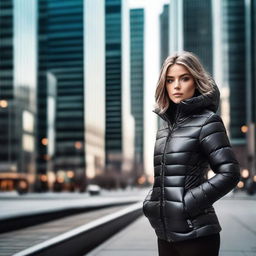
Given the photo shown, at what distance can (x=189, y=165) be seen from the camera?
8.51ft

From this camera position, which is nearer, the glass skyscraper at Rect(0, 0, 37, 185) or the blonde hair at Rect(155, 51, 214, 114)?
the blonde hair at Rect(155, 51, 214, 114)

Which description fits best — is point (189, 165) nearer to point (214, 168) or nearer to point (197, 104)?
point (214, 168)

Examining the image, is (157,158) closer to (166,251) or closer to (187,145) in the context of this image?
(187,145)

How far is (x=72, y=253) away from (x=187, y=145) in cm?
513

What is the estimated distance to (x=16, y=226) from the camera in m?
11.9

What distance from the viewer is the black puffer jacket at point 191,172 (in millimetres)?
2510

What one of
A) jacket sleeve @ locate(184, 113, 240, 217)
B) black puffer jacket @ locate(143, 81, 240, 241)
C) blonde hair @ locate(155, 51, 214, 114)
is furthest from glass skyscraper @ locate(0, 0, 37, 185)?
jacket sleeve @ locate(184, 113, 240, 217)

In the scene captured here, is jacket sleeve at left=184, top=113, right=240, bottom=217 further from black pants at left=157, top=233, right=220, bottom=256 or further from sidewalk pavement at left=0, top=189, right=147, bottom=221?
A: sidewalk pavement at left=0, top=189, right=147, bottom=221

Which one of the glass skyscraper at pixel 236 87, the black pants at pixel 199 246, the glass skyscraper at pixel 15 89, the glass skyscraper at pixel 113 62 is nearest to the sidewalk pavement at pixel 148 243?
the glass skyscraper at pixel 113 62

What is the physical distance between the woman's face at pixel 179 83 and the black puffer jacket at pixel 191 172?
0.28 feet

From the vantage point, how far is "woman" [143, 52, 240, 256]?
8.30 ft

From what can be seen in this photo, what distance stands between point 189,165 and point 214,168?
133 millimetres

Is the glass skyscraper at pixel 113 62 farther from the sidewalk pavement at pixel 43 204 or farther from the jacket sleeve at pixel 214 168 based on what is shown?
the sidewalk pavement at pixel 43 204

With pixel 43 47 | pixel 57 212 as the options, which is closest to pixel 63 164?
pixel 43 47
